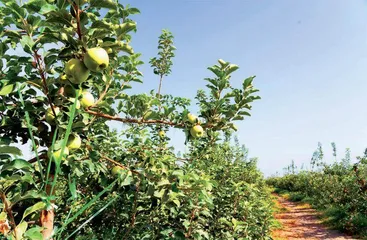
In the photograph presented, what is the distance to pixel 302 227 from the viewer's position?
10.9m

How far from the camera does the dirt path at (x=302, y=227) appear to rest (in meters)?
9.51

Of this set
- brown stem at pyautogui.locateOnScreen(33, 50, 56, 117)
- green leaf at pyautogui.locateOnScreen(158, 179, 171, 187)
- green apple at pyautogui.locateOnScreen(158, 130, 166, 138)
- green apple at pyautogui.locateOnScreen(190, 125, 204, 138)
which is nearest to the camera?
brown stem at pyautogui.locateOnScreen(33, 50, 56, 117)

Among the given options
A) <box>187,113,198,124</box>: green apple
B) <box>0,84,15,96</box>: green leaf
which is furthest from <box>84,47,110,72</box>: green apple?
<box>187,113,198,124</box>: green apple

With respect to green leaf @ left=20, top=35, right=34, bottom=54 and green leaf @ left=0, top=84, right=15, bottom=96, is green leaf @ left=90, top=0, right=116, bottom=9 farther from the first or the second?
green leaf @ left=0, top=84, right=15, bottom=96

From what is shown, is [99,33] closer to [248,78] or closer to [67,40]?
[67,40]

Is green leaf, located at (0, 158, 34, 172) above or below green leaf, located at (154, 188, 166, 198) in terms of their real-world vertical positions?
above

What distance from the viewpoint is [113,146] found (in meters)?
2.63

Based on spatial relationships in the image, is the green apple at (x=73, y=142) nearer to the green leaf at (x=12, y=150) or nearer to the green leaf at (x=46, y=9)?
the green leaf at (x=12, y=150)

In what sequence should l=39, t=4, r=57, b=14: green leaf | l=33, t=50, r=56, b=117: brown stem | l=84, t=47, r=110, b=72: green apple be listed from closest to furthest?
1. l=39, t=4, r=57, b=14: green leaf
2. l=84, t=47, r=110, b=72: green apple
3. l=33, t=50, r=56, b=117: brown stem

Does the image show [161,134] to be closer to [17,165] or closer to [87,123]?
[87,123]

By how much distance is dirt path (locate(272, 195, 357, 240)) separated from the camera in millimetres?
9508

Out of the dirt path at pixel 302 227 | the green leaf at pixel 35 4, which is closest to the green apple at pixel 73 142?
the green leaf at pixel 35 4

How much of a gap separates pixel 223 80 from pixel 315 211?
45.9 ft

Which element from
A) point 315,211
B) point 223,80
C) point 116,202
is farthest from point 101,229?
point 315,211
